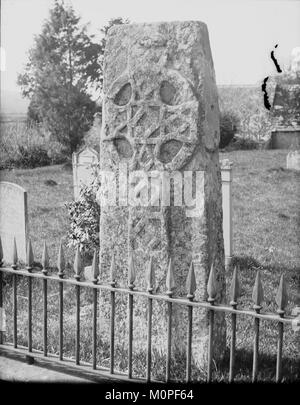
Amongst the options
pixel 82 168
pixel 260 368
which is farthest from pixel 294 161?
pixel 260 368

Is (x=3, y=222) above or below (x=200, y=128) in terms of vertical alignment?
below

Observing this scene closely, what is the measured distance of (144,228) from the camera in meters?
4.56

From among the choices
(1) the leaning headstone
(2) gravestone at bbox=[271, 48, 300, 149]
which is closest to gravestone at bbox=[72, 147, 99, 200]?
(1) the leaning headstone

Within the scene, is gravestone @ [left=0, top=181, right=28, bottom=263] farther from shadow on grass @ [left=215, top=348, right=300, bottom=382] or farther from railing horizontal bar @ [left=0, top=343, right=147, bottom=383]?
shadow on grass @ [left=215, top=348, right=300, bottom=382]

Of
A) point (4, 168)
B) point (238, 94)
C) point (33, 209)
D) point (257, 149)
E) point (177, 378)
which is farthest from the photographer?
point (238, 94)

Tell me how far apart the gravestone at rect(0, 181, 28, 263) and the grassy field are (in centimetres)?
81

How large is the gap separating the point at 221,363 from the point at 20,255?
4.69 metres

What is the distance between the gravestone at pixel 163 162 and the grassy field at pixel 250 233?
25.2 inches

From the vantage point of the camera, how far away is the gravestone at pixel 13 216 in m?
7.91

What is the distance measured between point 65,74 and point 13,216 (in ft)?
62.8

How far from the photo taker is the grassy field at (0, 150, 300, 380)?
5039 millimetres

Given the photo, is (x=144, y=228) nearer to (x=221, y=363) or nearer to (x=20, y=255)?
(x=221, y=363)

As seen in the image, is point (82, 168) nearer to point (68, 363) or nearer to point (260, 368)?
point (68, 363)

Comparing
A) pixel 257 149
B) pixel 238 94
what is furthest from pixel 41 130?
pixel 238 94
